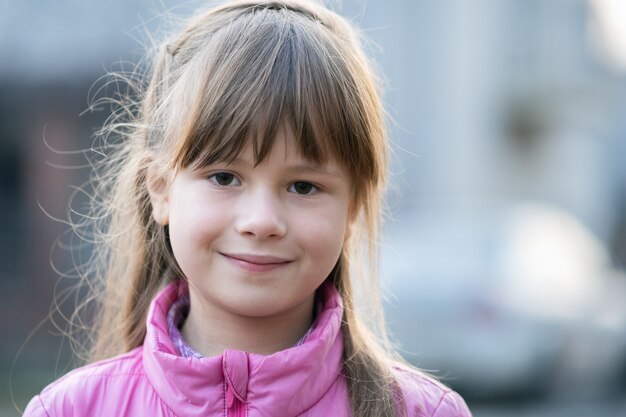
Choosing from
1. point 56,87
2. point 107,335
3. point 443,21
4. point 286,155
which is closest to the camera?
point 286,155

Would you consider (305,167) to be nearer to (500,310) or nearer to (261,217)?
(261,217)

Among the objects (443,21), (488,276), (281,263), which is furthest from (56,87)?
(281,263)

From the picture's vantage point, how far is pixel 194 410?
2100mm

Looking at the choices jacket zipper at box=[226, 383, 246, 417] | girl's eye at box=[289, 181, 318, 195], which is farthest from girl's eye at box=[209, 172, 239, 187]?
jacket zipper at box=[226, 383, 246, 417]

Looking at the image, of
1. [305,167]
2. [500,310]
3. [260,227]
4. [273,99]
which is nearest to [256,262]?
[260,227]

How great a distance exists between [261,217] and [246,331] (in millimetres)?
318

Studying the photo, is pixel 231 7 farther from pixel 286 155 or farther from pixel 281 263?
pixel 281 263

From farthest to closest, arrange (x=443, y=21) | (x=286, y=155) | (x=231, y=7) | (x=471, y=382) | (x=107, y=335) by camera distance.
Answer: (x=443, y=21)
(x=471, y=382)
(x=107, y=335)
(x=231, y=7)
(x=286, y=155)

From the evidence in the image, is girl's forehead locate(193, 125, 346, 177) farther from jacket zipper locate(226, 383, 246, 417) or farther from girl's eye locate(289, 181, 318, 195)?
jacket zipper locate(226, 383, 246, 417)

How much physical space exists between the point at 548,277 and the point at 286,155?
22.7 ft

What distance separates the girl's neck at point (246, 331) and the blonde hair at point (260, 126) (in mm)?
136

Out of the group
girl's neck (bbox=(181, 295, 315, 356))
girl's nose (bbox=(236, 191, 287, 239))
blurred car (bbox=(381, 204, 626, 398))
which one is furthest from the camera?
blurred car (bbox=(381, 204, 626, 398))

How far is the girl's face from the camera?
6.83ft

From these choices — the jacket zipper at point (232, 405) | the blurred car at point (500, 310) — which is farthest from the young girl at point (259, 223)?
the blurred car at point (500, 310)
